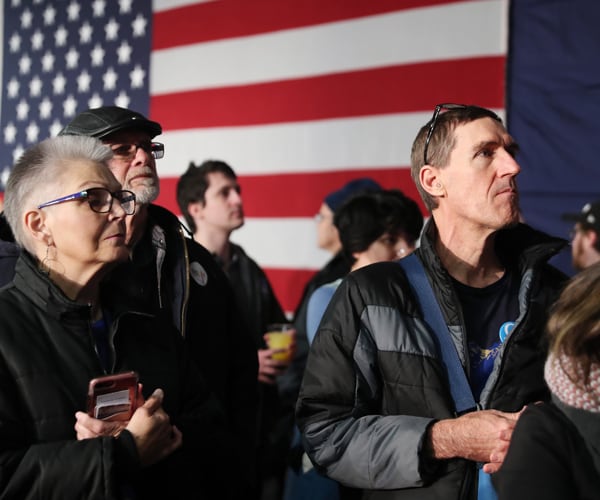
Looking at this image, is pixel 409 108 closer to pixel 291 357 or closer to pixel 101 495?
pixel 291 357

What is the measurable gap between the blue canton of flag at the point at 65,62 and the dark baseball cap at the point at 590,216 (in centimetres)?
353

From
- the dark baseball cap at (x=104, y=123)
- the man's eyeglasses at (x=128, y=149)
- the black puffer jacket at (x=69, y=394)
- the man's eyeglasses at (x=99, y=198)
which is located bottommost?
the black puffer jacket at (x=69, y=394)

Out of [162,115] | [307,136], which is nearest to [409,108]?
[307,136]

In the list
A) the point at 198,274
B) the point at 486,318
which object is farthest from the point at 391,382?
the point at 198,274

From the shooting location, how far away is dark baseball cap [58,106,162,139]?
7.21 ft

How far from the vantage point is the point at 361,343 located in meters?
1.84

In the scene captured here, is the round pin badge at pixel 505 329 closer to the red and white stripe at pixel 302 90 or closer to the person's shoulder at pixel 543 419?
the person's shoulder at pixel 543 419

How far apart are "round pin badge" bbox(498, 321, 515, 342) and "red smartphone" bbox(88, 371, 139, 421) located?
0.83 m

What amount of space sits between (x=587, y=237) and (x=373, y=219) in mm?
1194

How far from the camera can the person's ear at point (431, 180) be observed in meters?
2.04

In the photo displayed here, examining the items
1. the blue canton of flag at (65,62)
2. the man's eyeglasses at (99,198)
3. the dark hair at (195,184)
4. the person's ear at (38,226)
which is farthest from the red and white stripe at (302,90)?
the person's ear at (38,226)

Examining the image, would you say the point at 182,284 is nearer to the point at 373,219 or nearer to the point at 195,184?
the point at 373,219

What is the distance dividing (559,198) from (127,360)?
2.74 m

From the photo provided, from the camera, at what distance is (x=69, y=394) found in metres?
1.63
